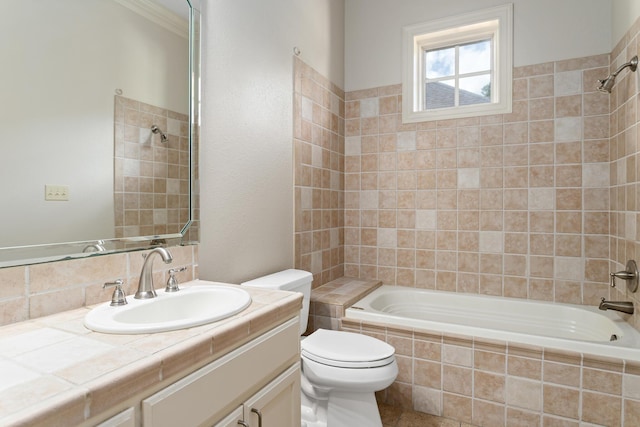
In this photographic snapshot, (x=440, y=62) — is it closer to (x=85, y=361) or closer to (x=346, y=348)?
(x=346, y=348)

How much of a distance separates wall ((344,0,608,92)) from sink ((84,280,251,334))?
7.66 feet

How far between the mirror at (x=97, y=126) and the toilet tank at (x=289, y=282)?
1.49 feet

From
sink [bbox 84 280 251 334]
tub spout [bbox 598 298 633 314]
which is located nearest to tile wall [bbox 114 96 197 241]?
sink [bbox 84 280 251 334]

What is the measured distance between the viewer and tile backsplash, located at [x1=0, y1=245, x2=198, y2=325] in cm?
95

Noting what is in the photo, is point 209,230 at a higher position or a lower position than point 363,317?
higher

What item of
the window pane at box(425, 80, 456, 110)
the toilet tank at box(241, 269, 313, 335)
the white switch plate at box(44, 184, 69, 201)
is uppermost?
the window pane at box(425, 80, 456, 110)

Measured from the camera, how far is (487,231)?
2598mm

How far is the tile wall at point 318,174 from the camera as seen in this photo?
7.77 ft

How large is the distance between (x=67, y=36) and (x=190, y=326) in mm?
967

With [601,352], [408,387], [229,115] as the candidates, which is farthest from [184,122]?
[601,352]

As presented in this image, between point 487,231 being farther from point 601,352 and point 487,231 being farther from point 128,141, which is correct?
point 128,141

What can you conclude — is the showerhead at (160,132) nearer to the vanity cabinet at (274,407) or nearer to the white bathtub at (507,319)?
the vanity cabinet at (274,407)

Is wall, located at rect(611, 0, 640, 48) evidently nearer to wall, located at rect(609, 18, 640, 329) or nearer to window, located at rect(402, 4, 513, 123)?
wall, located at rect(609, 18, 640, 329)

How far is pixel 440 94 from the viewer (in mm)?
2854
